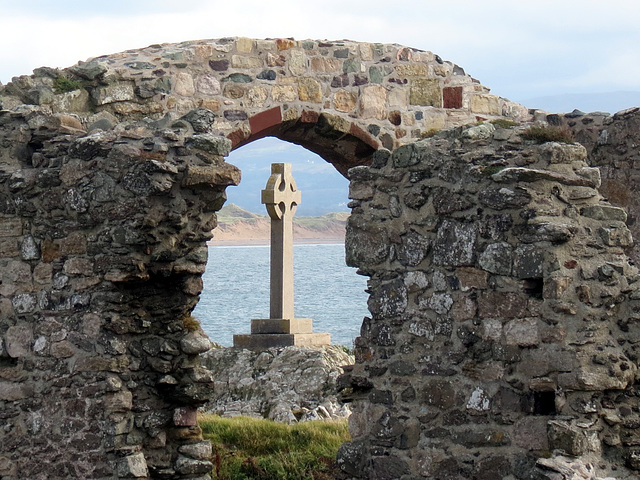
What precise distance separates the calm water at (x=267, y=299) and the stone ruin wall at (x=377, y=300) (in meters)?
12.6

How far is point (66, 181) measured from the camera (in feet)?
25.2

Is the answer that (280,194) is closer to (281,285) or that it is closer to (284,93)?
(281,285)

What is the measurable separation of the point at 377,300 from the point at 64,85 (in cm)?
484

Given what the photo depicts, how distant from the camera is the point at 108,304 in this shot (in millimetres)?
7473

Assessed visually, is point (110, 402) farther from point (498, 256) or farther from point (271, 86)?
point (271, 86)

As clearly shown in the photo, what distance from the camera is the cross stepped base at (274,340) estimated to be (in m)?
13.7

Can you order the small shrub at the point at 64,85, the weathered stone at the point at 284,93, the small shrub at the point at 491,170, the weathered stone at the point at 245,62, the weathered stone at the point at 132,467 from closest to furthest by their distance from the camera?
the small shrub at the point at 491,170, the weathered stone at the point at 132,467, the small shrub at the point at 64,85, the weathered stone at the point at 245,62, the weathered stone at the point at 284,93

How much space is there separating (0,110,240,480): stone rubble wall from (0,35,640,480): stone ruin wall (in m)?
0.01

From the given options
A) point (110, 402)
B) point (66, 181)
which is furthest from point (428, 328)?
point (66, 181)

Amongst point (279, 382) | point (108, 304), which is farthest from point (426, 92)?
point (108, 304)

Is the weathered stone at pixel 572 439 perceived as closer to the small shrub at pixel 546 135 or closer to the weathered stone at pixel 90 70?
the small shrub at pixel 546 135

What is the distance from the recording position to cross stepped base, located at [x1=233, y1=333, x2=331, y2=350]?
44.9 ft

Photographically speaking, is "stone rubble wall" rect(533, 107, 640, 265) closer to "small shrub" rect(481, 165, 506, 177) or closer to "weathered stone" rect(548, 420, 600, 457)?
"small shrub" rect(481, 165, 506, 177)

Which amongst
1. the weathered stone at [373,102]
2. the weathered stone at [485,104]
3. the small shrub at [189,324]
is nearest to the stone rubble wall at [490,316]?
the small shrub at [189,324]
